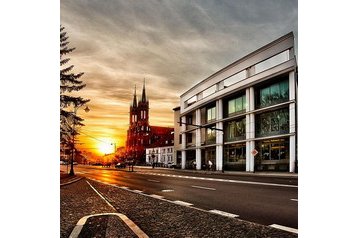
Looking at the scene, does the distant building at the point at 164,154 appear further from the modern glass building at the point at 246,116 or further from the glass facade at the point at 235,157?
the glass facade at the point at 235,157

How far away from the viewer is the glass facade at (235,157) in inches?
695

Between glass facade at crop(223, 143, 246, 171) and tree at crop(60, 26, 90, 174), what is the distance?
1212 cm

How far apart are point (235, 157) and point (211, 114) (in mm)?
4818

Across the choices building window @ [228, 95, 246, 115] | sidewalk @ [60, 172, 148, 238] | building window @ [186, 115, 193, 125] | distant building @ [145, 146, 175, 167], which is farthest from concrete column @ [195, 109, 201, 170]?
sidewalk @ [60, 172, 148, 238]

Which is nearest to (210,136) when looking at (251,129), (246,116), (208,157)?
(208,157)

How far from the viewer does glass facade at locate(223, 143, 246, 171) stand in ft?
57.9

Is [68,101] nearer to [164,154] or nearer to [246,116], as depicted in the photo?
[246,116]

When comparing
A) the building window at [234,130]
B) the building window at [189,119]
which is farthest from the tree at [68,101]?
the building window at [189,119]

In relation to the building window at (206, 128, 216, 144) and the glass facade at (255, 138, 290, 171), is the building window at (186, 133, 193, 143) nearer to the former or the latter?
the building window at (206, 128, 216, 144)

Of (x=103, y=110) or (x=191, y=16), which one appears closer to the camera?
(x=191, y=16)
